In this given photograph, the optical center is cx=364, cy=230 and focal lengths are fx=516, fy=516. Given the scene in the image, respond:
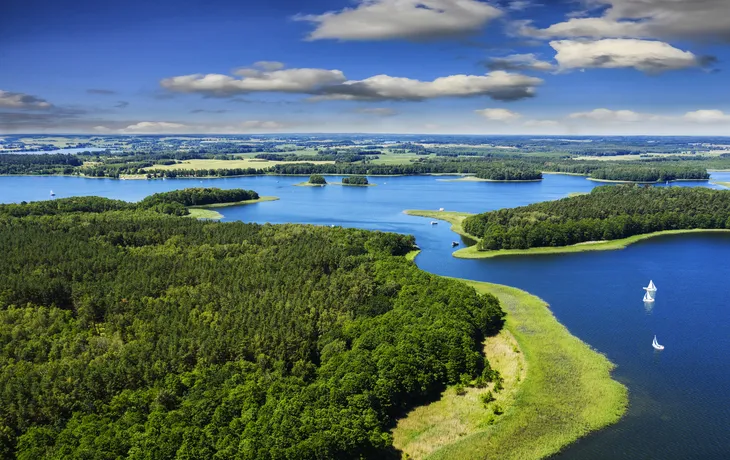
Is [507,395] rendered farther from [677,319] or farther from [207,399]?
[677,319]

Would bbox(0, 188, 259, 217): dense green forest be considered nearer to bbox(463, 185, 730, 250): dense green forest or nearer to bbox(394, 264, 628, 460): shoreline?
bbox(463, 185, 730, 250): dense green forest

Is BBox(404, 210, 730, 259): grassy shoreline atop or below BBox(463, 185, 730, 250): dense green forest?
below

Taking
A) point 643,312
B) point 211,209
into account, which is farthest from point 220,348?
point 211,209

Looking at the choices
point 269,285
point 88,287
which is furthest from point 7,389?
point 269,285

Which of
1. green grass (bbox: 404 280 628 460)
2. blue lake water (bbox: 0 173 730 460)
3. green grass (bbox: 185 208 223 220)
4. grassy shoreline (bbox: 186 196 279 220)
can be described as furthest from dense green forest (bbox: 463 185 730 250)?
grassy shoreline (bbox: 186 196 279 220)

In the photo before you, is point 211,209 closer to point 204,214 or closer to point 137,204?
point 204,214

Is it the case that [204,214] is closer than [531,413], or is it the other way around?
[531,413]
